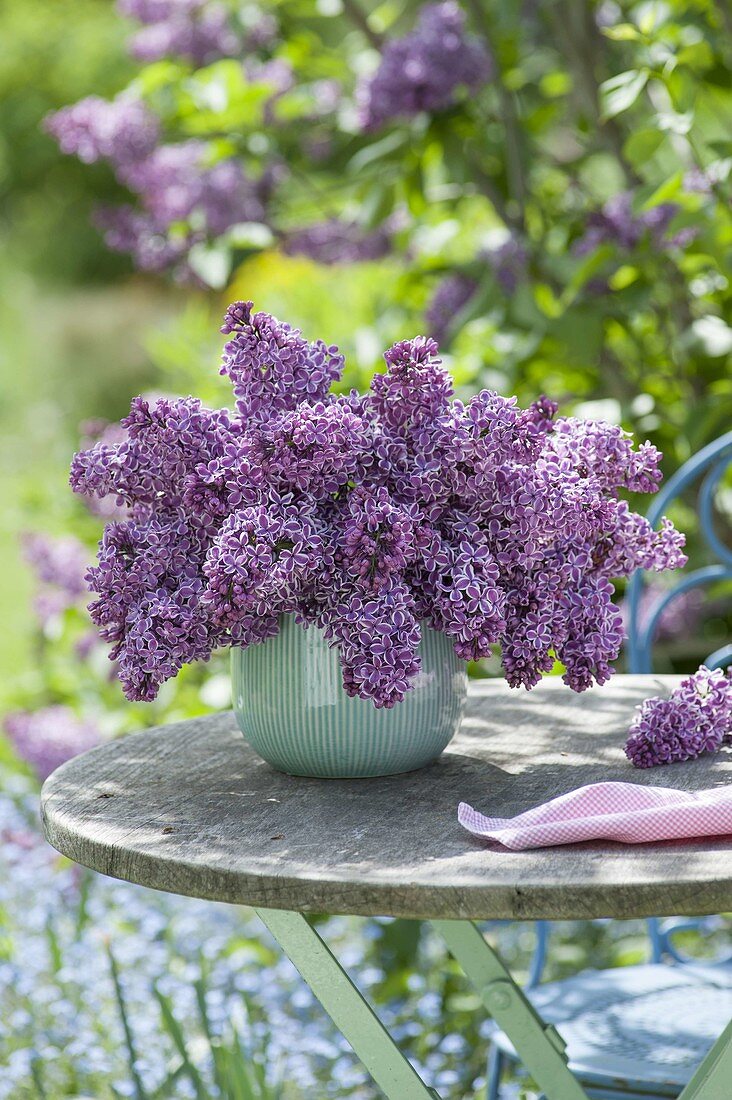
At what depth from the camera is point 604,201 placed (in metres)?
3.22

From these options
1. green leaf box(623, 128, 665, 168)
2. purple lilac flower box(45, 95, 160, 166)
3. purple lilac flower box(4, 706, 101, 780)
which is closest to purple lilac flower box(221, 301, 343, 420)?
green leaf box(623, 128, 665, 168)

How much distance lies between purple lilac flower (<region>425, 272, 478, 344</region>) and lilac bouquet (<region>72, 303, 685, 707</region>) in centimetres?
180

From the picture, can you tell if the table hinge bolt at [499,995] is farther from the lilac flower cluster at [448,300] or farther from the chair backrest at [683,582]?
the lilac flower cluster at [448,300]

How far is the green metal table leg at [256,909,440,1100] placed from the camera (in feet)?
4.12

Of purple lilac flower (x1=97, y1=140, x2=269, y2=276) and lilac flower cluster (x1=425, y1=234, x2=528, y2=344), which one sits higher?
purple lilac flower (x1=97, y1=140, x2=269, y2=276)

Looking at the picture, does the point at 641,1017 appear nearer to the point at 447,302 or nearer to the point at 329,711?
the point at 329,711

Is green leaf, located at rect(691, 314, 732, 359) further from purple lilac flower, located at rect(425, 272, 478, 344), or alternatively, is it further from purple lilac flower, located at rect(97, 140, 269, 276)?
purple lilac flower, located at rect(97, 140, 269, 276)

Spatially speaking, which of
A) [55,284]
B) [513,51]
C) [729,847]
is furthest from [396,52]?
[55,284]

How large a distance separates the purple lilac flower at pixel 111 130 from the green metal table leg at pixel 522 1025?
91.8 inches

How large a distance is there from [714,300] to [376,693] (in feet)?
6.41

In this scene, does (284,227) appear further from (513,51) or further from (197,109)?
(513,51)

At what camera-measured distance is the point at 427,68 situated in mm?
2822

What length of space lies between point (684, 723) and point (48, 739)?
6.87ft

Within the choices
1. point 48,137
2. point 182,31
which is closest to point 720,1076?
point 182,31
